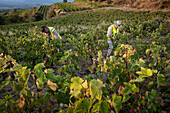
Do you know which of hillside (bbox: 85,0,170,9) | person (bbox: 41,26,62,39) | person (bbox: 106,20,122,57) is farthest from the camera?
hillside (bbox: 85,0,170,9)

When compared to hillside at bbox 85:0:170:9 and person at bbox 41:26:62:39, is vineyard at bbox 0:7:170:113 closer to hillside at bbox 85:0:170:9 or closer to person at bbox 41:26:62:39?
person at bbox 41:26:62:39

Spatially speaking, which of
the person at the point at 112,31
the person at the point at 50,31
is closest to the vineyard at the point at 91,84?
the person at the point at 112,31

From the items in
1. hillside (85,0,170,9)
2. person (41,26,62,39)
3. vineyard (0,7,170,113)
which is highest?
hillside (85,0,170,9)

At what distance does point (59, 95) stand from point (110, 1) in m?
52.8

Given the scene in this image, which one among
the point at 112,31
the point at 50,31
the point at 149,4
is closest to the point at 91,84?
the point at 112,31

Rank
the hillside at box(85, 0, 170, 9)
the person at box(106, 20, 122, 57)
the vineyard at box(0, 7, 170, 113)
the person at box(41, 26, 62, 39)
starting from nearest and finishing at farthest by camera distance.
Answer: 1. the vineyard at box(0, 7, 170, 113)
2. the person at box(106, 20, 122, 57)
3. the person at box(41, 26, 62, 39)
4. the hillside at box(85, 0, 170, 9)

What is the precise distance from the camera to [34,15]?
44000 mm

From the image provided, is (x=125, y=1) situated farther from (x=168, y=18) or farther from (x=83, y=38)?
(x=83, y=38)

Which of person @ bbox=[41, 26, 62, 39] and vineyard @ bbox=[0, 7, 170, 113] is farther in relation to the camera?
person @ bbox=[41, 26, 62, 39]

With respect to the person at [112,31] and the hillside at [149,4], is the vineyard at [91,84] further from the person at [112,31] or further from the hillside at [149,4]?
the hillside at [149,4]

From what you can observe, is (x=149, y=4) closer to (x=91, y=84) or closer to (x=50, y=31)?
(x=50, y=31)

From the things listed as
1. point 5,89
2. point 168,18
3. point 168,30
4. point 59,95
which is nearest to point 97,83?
point 59,95

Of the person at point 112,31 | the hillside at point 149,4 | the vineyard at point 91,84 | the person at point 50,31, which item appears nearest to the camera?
the vineyard at point 91,84

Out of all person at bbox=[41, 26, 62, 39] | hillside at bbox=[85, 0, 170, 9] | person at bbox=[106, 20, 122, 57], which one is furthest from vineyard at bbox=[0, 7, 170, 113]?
hillside at bbox=[85, 0, 170, 9]
